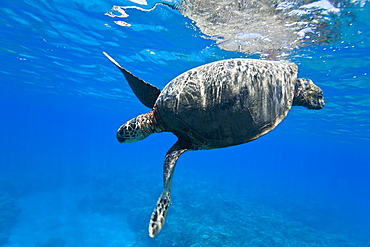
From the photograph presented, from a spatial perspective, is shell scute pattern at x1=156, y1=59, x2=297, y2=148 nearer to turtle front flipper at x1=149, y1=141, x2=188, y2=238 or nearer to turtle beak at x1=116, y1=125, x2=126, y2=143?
turtle front flipper at x1=149, y1=141, x2=188, y2=238

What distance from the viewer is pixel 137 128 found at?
389 cm

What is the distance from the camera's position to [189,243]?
12.7 metres

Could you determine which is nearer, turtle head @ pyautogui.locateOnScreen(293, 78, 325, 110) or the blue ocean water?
turtle head @ pyautogui.locateOnScreen(293, 78, 325, 110)

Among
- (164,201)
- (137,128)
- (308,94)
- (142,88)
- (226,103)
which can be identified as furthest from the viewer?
(142,88)

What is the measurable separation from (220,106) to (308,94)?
240cm

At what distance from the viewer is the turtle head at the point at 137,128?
388cm

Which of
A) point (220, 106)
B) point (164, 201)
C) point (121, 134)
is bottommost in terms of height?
point (164, 201)

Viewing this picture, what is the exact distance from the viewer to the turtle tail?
2949mm

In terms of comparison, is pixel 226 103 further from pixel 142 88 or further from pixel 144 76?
pixel 144 76

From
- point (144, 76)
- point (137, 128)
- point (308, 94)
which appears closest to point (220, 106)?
point (137, 128)

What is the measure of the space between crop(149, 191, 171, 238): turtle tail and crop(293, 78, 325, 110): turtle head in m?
3.37

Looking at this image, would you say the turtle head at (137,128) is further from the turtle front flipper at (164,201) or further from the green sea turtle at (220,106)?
the turtle front flipper at (164,201)

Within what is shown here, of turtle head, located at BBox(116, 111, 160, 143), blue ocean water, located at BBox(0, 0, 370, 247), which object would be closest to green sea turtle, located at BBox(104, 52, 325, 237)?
turtle head, located at BBox(116, 111, 160, 143)

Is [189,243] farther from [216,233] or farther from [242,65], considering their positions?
[242,65]
